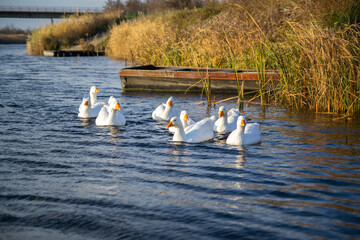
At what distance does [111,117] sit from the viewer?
10055mm

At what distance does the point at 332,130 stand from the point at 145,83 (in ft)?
25.7

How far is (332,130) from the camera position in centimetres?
930

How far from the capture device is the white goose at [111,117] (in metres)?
9.93

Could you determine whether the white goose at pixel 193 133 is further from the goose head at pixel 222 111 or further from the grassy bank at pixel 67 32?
the grassy bank at pixel 67 32

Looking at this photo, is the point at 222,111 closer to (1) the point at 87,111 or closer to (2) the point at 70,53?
(1) the point at 87,111

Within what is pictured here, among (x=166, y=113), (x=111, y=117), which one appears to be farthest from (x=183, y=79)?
(x=111, y=117)

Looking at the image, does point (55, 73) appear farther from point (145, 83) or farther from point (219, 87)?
point (219, 87)

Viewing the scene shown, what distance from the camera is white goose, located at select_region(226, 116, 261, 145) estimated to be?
830 centimetres

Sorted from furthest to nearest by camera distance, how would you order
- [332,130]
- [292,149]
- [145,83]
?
1. [145,83]
2. [332,130]
3. [292,149]

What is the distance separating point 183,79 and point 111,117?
206 inches

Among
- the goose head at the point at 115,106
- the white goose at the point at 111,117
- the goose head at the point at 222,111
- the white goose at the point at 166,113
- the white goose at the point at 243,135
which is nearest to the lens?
the white goose at the point at 243,135

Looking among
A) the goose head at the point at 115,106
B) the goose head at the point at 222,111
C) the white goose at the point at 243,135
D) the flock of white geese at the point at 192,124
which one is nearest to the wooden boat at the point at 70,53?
the flock of white geese at the point at 192,124

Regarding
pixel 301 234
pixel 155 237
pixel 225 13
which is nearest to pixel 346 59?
pixel 301 234

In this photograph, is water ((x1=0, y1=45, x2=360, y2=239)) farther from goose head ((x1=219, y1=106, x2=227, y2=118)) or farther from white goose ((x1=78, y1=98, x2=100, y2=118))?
goose head ((x1=219, y1=106, x2=227, y2=118))
